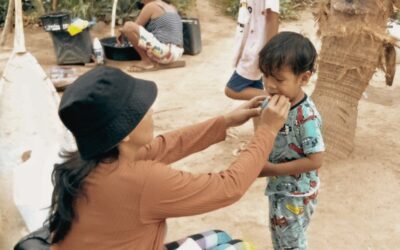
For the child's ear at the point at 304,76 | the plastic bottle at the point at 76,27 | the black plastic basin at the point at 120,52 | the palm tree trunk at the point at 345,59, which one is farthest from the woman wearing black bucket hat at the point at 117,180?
the black plastic basin at the point at 120,52

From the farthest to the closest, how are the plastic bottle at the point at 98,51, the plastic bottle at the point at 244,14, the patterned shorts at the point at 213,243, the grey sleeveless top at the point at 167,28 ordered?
1. the plastic bottle at the point at 98,51
2. the grey sleeveless top at the point at 167,28
3. the plastic bottle at the point at 244,14
4. the patterned shorts at the point at 213,243

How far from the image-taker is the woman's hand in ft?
6.38

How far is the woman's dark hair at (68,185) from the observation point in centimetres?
151

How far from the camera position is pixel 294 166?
1.93m

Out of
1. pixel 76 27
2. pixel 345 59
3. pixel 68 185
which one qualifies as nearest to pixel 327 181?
pixel 345 59

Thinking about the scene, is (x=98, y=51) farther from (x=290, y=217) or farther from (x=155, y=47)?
(x=290, y=217)

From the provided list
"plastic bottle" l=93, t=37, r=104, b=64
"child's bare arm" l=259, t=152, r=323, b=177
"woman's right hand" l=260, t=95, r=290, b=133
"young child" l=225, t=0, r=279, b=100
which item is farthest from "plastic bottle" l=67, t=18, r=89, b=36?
"woman's right hand" l=260, t=95, r=290, b=133

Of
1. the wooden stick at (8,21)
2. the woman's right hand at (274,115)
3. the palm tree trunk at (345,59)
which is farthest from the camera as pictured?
the wooden stick at (8,21)

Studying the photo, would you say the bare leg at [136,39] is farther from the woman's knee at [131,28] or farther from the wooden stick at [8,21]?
the wooden stick at [8,21]

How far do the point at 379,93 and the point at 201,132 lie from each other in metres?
3.57

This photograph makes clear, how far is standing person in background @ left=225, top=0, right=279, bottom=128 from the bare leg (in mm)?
2314

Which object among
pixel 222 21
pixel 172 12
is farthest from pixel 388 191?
pixel 222 21

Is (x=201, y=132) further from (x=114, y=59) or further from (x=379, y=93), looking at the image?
(x=114, y=59)

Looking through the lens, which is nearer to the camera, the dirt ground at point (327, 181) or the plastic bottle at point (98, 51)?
the dirt ground at point (327, 181)
